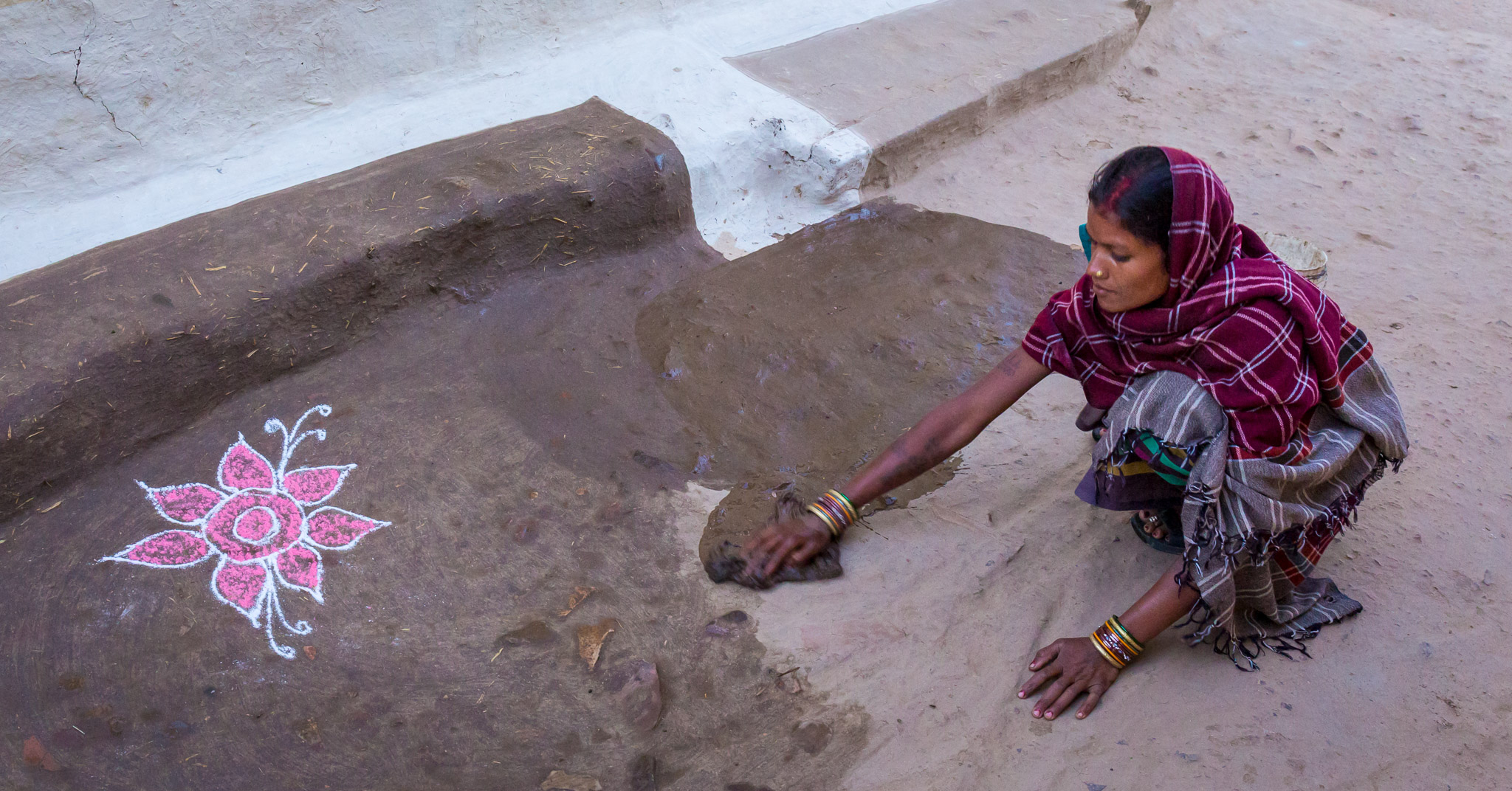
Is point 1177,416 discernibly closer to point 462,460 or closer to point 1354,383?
point 1354,383

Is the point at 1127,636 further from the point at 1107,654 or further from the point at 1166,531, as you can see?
the point at 1166,531

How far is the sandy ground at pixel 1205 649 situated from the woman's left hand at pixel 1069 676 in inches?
1.5

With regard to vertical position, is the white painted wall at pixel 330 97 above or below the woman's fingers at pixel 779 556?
above

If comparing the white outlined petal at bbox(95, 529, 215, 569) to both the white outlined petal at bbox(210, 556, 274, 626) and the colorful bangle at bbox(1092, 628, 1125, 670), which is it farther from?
the colorful bangle at bbox(1092, 628, 1125, 670)

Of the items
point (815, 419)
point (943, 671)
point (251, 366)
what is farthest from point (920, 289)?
point (251, 366)

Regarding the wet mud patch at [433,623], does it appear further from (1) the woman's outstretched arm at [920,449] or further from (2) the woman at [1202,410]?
(2) the woman at [1202,410]

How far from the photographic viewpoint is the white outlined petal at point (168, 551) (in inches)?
91.0

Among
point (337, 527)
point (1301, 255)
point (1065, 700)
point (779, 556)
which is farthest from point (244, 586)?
point (1301, 255)

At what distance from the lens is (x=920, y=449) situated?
7.05ft

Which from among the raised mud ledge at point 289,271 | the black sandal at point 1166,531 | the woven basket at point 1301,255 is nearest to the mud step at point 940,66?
the raised mud ledge at point 289,271

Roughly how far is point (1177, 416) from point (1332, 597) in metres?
0.65

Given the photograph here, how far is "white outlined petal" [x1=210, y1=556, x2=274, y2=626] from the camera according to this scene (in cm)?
226

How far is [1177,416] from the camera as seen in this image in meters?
1.83

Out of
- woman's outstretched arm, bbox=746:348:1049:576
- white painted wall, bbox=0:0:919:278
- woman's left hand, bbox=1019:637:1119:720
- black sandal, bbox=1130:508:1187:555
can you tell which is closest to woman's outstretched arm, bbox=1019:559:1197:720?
woman's left hand, bbox=1019:637:1119:720
